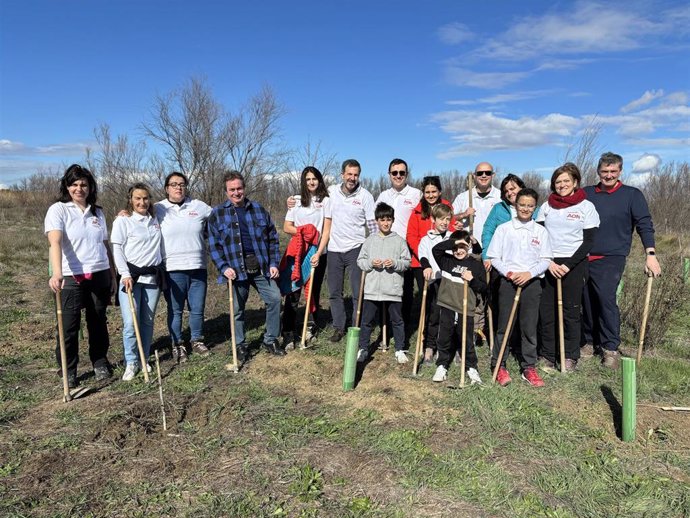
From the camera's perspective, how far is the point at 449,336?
514cm

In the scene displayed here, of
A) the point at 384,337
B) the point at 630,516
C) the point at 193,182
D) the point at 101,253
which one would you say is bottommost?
the point at 630,516

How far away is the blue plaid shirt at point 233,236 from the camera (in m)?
5.46

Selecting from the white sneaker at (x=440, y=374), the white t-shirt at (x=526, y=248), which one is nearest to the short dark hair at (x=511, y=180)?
the white t-shirt at (x=526, y=248)

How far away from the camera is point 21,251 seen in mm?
15367

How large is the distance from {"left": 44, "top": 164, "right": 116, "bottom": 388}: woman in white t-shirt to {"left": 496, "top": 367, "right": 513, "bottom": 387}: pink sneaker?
14.2ft

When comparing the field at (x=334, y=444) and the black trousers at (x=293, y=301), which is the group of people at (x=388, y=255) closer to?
the black trousers at (x=293, y=301)

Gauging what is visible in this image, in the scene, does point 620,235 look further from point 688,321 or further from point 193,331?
point 193,331

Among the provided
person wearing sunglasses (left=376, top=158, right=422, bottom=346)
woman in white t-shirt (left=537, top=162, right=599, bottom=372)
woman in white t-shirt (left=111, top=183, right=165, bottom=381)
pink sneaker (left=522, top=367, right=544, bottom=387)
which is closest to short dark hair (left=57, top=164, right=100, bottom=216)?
woman in white t-shirt (left=111, top=183, right=165, bottom=381)

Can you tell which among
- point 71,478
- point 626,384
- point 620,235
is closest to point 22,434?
point 71,478

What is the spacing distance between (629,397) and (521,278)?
1485 millimetres

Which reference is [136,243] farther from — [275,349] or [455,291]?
[455,291]

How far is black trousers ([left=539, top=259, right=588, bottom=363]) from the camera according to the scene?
17.2ft

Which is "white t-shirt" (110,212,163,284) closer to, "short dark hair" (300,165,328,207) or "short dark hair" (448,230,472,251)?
"short dark hair" (300,165,328,207)

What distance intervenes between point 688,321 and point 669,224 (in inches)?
706
